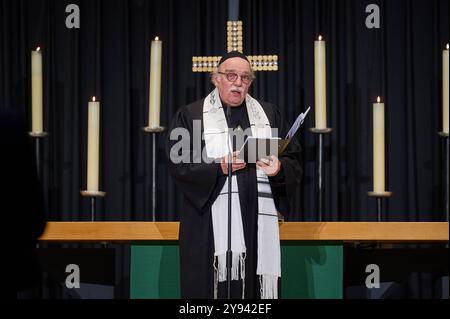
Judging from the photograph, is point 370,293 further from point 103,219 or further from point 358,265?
point 103,219

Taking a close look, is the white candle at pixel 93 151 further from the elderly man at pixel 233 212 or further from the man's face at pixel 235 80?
the man's face at pixel 235 80

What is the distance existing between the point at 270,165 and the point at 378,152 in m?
0.81

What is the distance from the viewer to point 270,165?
5004mm

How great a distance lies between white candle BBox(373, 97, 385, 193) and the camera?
5.43 metres

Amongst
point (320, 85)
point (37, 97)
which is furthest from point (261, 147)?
point (37, 97)

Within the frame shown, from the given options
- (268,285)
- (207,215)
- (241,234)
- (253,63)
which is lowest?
(268,285)

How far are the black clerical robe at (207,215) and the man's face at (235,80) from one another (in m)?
0.42

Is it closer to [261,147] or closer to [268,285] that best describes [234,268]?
[268,285]

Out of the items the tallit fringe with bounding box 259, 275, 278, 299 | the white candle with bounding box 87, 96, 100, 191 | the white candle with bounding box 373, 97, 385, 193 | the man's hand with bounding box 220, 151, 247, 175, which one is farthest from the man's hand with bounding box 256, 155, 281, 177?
the white candle with bounding box 87, 96, 100, 191

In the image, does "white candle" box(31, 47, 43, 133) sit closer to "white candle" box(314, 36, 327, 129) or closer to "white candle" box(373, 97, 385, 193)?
"white candle" box(314, 36, 327, 129)
